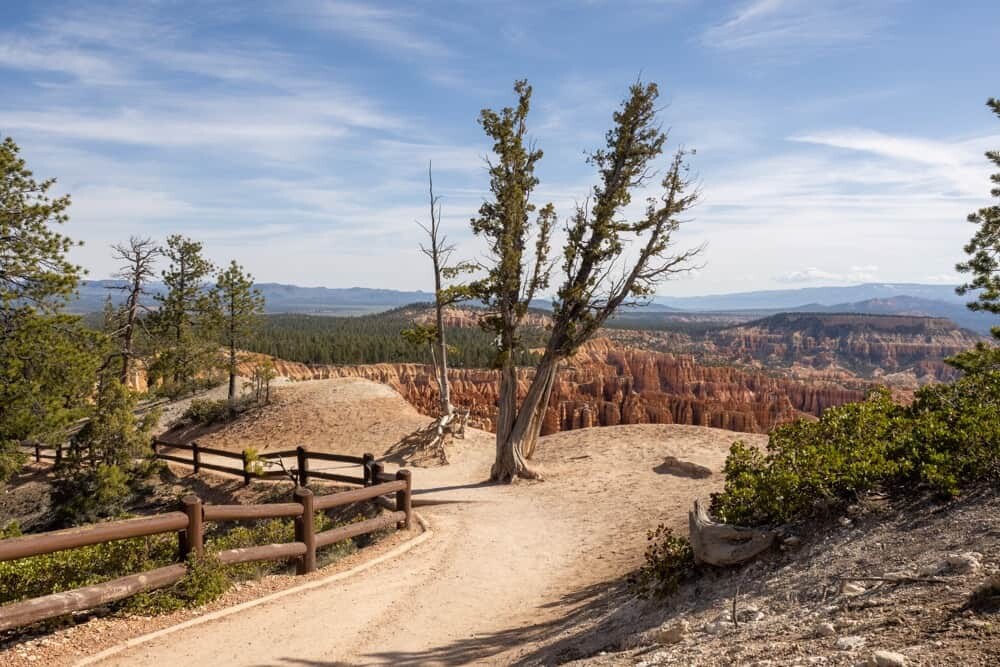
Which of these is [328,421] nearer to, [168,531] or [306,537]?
[306,537]

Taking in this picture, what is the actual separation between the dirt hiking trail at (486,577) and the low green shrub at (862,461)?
83.6 inches

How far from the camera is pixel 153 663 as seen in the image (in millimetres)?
6145

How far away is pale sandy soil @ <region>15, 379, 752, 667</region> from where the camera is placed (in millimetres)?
6562

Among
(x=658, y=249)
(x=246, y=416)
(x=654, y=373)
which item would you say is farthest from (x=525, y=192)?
(x=654, y=373)

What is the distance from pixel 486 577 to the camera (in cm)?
942

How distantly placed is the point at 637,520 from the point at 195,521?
7.80 meters

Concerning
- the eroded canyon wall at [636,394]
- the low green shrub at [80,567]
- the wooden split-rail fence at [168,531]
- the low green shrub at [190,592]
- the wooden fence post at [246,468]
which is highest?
the wooden split-rail fence at [168,531]

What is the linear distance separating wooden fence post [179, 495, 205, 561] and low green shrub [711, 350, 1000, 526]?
19.3ft

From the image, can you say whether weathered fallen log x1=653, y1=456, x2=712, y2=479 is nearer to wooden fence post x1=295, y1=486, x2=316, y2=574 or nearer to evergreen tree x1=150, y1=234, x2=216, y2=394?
wooden fence post x1=295, y1=486, x2=316, y2=574

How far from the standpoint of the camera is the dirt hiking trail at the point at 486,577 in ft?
21.4

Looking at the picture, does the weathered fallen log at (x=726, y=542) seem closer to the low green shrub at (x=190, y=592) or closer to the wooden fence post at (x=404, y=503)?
the low green shrub at (x=190, y=592)

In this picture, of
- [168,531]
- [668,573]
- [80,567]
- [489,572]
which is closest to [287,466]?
[80,567]

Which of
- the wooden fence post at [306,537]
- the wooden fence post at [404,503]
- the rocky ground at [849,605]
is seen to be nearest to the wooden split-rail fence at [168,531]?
Result: the wooden fence post at [306,537]

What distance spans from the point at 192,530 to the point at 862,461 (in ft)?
23.8
